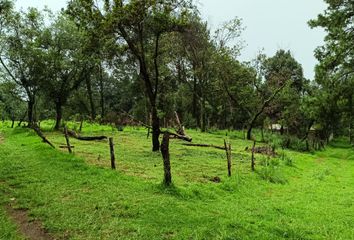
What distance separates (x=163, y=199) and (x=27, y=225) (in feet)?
13.6

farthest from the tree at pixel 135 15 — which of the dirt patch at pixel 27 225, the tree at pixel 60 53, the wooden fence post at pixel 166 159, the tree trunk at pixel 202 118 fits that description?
the tree trunk at pixel 202 118

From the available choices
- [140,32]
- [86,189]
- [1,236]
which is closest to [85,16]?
[140,32]

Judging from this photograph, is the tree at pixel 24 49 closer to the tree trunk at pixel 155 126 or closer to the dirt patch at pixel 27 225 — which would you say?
the tree trunk at pixel 155 126

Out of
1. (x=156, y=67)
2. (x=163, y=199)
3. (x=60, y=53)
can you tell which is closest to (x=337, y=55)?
(x=156, y=67)

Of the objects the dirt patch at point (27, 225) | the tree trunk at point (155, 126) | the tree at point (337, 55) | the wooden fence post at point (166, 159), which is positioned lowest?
the dirt patch at point (27, 225)

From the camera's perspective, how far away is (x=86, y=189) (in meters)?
13.4

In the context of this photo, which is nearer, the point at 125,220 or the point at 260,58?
the point at 125,220

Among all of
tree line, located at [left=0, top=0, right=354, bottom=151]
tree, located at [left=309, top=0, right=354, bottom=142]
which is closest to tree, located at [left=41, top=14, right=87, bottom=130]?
tree line, located at [left=0, top=0, right=354, bottom=151]

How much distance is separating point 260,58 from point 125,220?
42889 millimetres

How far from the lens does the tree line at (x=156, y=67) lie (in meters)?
21.5

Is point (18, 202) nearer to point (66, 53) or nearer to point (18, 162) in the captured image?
point (18, 162)

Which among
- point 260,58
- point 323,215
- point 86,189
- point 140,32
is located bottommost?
point 323,215

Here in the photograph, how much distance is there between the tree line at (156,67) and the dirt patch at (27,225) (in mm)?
10514

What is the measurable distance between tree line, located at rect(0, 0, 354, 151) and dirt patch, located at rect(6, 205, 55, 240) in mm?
10514
